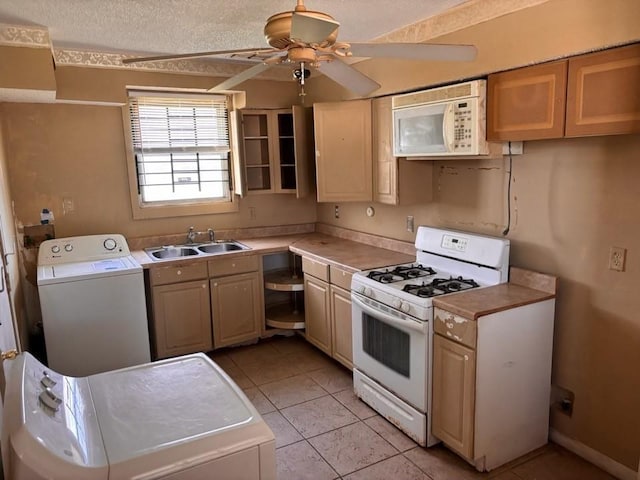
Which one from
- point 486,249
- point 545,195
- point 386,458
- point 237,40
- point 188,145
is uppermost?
point 237,40

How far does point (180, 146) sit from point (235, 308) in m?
1.57

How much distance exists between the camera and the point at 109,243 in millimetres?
3828

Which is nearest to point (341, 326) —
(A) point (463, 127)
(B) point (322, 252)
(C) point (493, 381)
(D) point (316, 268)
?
(D) point (316, 268)

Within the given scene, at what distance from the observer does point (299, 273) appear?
4.36 meters

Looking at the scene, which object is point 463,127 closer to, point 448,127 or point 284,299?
point 448,127

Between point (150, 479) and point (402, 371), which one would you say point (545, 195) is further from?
point (150, 479)

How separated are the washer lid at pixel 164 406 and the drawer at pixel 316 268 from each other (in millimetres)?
1728

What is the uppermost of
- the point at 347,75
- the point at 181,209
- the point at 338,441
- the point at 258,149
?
the point at 347,75

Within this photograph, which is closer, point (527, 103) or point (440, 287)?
point (527, 103)

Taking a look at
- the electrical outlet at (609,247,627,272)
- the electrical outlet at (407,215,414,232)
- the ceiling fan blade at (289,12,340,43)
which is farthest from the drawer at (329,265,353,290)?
the ceiling fan blade at (289,12,340,43)

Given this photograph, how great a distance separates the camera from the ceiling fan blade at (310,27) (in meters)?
1.44

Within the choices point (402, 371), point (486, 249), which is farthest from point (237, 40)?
point (402, 371)

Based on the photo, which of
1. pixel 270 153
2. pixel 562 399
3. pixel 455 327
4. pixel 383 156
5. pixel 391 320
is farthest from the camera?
pixel 270 153

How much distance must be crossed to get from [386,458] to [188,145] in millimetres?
3131
